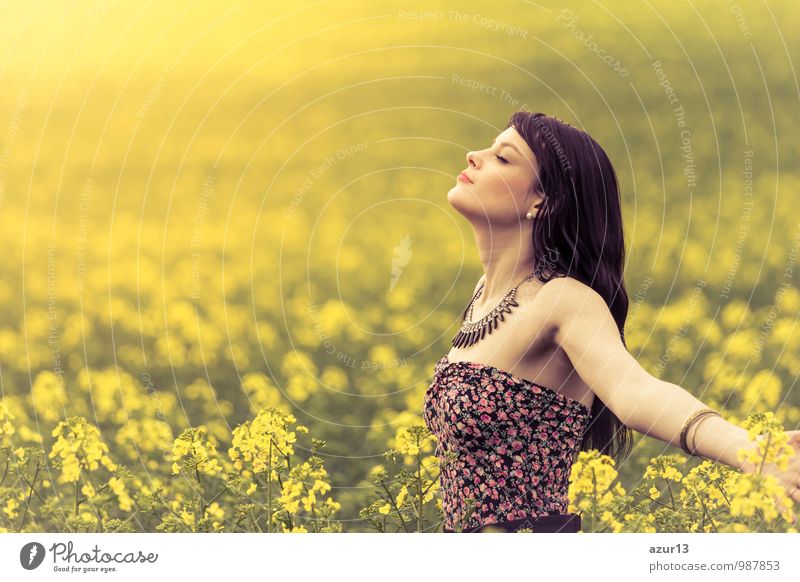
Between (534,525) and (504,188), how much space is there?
0.92 m

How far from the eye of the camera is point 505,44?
11.3 ft

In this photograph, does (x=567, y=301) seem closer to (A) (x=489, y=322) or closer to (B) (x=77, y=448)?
(A) (x=489, y=322)

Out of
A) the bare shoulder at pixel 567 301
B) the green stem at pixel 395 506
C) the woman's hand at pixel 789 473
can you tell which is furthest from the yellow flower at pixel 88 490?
the woman's hand at pixel 789 473

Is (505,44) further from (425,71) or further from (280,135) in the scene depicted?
(280,135)

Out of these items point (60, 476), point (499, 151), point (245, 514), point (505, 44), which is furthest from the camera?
point (505, 44)

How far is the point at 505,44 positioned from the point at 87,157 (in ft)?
4.79

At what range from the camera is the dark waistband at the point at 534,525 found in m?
2.74

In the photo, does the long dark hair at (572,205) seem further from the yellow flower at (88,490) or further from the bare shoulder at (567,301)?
the yellow flower at (88,490)

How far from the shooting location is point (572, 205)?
2744mm

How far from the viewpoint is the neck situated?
9.23 ft

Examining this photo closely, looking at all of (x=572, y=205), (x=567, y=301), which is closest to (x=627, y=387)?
(x=567, y=301)

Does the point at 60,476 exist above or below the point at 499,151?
below
